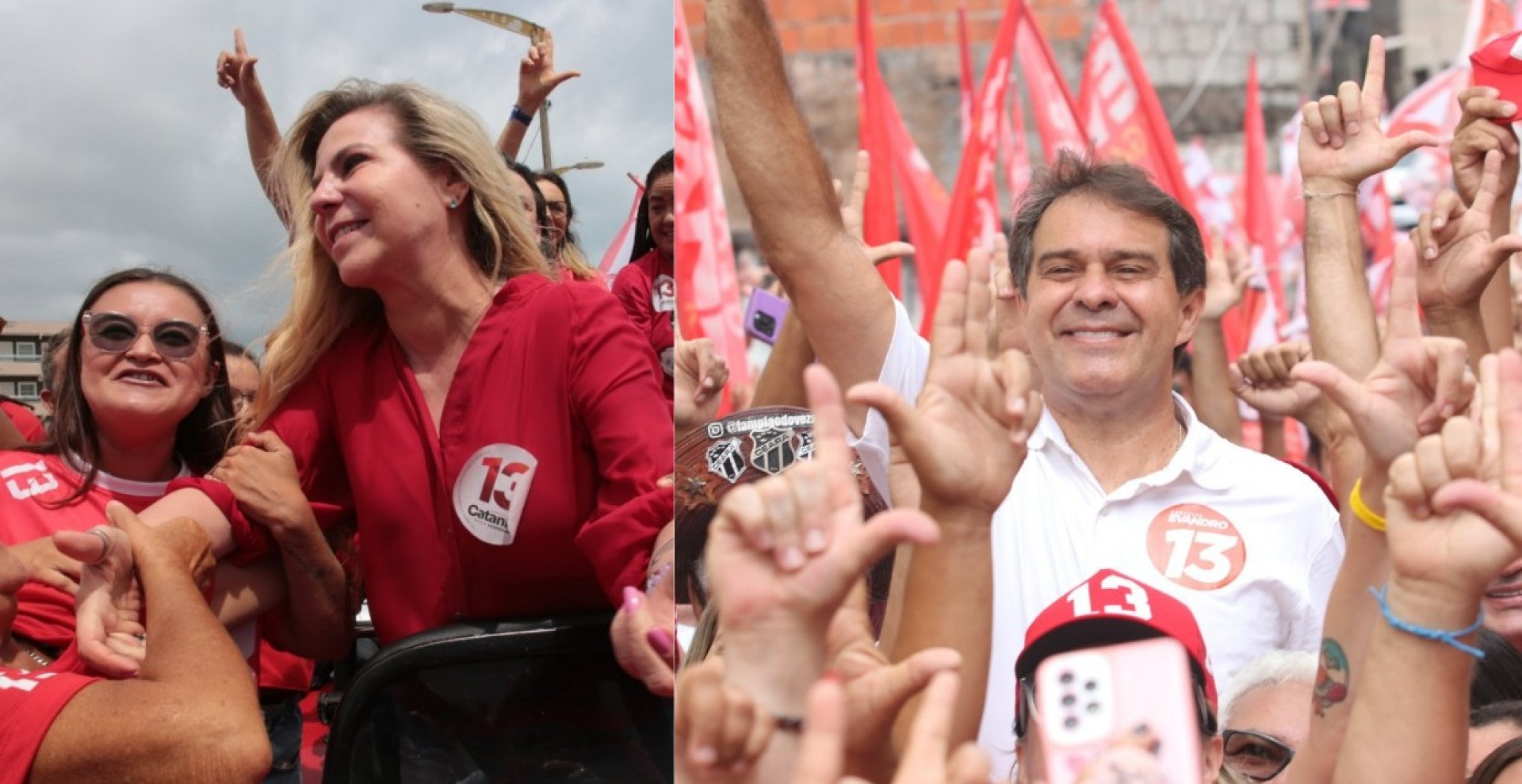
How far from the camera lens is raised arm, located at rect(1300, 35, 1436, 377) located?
5.39 feet

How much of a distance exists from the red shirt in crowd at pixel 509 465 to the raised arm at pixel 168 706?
138 millimetres

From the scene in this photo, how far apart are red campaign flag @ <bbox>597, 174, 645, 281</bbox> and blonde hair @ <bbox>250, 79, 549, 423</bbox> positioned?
0.14m

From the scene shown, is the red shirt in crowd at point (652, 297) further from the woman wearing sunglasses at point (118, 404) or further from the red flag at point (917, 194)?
the red flag at point (917, 194)

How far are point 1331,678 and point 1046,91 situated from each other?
226 cm

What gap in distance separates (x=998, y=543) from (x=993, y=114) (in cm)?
183

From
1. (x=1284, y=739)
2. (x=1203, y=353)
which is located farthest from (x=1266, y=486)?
(x=1203, y=353)

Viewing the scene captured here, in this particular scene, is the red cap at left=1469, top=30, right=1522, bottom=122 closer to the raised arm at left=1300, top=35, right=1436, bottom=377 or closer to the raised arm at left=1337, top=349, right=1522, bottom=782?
the raised arm at left=1300, top=35, right=1436, bottom=377

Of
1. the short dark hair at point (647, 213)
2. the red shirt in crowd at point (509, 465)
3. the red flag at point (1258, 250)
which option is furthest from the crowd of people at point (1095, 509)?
the red flag at point (1258, 250)

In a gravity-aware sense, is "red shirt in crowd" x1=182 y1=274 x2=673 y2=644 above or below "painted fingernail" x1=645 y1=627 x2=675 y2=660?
above

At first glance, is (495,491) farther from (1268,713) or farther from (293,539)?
(1268,713)

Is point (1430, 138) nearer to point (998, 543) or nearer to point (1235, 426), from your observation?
point (998, 543)

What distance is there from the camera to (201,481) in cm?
195

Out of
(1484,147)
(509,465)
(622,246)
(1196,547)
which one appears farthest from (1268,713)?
(622,246)

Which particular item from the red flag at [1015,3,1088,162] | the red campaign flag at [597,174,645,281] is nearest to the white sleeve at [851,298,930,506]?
the red campaign flag at [597,174,645,281]
